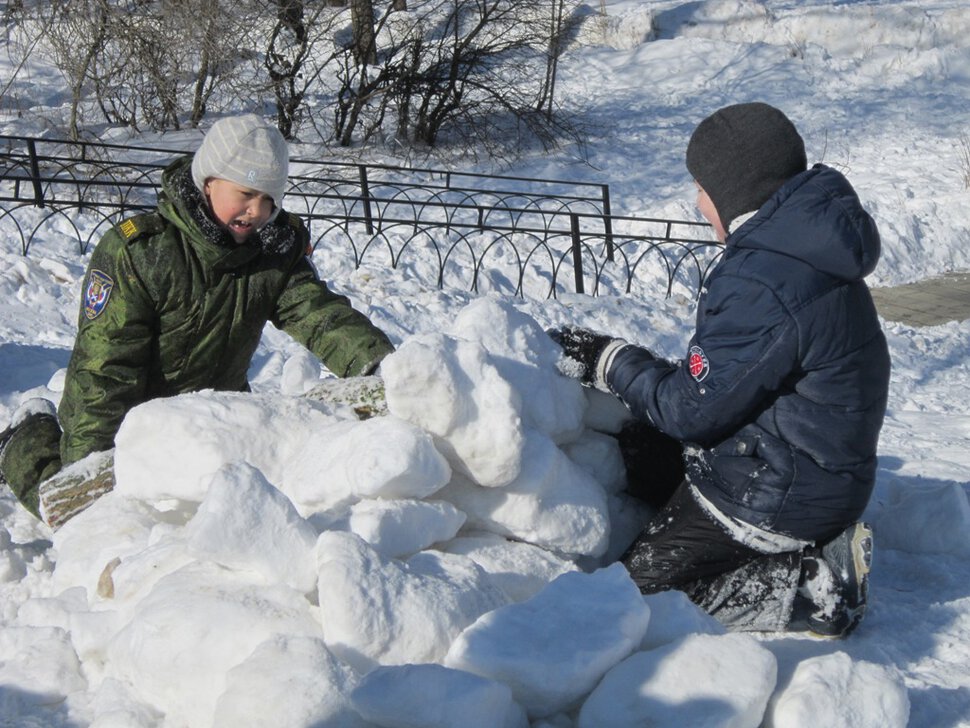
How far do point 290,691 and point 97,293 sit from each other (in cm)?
168

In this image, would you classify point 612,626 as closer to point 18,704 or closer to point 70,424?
point 18,704

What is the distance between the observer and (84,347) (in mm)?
3254

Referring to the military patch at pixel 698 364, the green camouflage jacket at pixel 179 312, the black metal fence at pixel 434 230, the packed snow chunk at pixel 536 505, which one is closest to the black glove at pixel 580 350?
the packed snow chunk at pixel 536 505

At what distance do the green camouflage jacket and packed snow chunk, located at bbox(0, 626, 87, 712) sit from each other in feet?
2.74

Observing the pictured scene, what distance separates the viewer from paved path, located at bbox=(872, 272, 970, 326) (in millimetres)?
8453

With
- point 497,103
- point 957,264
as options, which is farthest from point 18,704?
point 497,103

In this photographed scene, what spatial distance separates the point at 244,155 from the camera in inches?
119

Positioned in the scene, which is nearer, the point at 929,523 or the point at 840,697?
the point at 840,697

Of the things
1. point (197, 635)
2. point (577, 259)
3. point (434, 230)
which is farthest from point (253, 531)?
point (434, 230)

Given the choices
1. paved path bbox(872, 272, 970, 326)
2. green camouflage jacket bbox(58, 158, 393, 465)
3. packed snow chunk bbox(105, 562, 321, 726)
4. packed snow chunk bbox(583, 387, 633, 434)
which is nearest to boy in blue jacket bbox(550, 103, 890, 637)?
packed snow chunk bbox(583, 387, 633, 434)

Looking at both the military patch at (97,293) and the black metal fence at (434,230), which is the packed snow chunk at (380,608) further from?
the black metal fence at (434,230)

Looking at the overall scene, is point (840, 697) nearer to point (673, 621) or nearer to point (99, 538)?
point (673, 621)

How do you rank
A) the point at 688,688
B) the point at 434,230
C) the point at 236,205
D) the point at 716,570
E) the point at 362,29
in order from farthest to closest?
the point at 362,29 < the point at 434,230 < the point at 236,205 < the point at 716,570 < the point at 688,688

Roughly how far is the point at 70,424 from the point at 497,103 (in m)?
12.1
